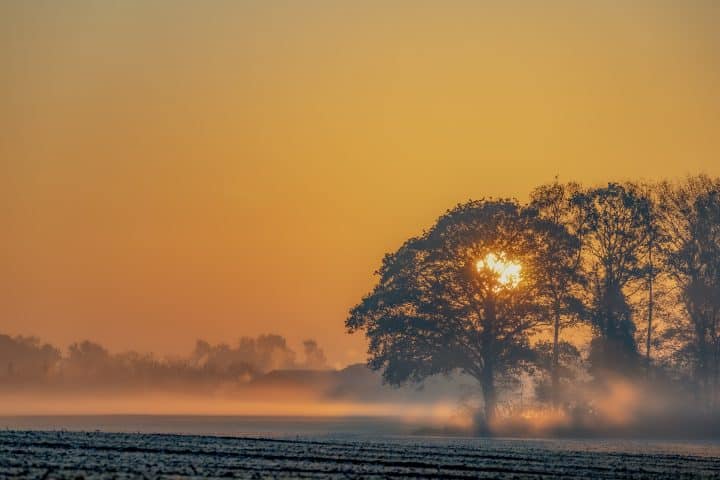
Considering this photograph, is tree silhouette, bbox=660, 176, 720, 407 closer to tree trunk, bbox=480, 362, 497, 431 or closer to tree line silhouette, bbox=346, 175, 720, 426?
tree line silhouette, bbox=346, 175, 720, 426

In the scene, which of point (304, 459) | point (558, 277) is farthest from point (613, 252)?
point (304, 459)

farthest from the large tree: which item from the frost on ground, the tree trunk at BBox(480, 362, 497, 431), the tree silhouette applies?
the frost on ground

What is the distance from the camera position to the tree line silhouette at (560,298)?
101 meters

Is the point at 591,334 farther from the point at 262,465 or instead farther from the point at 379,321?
the point at 262,465

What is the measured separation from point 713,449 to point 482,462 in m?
27.6

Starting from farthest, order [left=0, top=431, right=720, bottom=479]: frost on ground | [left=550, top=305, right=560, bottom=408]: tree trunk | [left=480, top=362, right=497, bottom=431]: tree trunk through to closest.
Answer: [left=550, top=305, right=560, bottom=408]: tree trunk → [left=480, top=362, right=497, bottom=431]: tree trunk → [left=0, top=431, right=720, bottom=479]: frost on ground

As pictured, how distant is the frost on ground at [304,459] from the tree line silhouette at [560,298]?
1145 inches

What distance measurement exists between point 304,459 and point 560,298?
55.1m

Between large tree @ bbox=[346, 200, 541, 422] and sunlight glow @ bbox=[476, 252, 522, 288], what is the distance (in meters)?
0.08

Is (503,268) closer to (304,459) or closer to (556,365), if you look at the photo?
(556,365)

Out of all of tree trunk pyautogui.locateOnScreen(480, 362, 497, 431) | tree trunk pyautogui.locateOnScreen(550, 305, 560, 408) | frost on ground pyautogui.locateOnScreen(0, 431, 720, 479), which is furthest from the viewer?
tree trunk pyautogui.locateOnScreen(550, 305, 560, 408)

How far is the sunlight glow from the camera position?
101 metres

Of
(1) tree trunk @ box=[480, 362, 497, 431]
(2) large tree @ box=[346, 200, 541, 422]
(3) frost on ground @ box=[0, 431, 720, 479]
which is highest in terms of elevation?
(2) large tree @ box=[346, 200, 541, 422]

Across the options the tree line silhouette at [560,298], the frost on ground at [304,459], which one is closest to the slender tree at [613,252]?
the tree line silhouette at [560,298]
